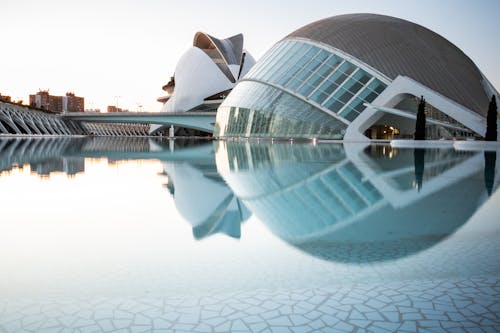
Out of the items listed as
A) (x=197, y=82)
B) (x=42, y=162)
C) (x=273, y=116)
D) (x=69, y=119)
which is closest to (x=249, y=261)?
(x=42, y=162)

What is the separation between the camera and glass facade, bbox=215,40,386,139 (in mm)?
35750

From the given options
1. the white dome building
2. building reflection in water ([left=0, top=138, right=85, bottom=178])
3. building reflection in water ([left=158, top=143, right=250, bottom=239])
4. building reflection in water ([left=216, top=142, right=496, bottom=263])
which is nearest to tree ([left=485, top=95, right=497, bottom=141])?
building reflection in water ([left=216, top=142, right=496, bottom=263])

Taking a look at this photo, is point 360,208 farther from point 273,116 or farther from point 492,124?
point 273,116

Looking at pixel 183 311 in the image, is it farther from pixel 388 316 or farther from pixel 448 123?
pixel 448 123

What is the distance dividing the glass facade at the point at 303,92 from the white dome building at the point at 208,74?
135 feet

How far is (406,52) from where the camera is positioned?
37.7 m

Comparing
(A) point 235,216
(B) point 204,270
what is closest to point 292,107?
(A) point 235,216

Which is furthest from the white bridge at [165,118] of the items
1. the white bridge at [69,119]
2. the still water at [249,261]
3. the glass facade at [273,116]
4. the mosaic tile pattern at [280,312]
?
the mosaic tile pattern at [280,312]

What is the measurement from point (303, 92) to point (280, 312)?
34781mm

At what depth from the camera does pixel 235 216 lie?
20.4 feet

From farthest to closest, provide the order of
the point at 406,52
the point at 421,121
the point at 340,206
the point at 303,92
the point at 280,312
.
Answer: the point at 406,52
the point at 303,92
the point at 421,121
the point at 340,206
the point at 280,312

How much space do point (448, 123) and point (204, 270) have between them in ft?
112

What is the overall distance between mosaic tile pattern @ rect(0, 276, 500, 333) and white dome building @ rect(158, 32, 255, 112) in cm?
8108

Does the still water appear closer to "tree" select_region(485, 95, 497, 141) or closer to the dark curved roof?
"tree" select_region(485, 95, 497, 141)
